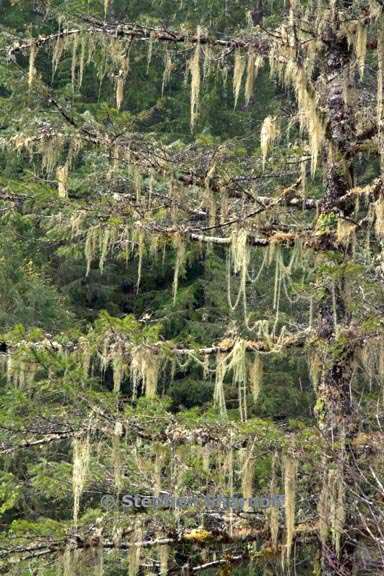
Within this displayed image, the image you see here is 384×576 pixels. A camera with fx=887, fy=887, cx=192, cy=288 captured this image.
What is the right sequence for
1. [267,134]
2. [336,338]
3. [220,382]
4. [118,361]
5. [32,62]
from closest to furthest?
1. [220,382]
2. [118,361]
3. [336,338]
4. [267,134]
5. [32,62]

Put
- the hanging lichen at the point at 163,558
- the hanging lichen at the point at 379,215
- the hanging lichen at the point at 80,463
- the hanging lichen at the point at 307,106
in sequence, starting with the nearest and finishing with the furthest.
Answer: the hanging lichen at the point at 80,463 → the hanging lichen at the point at 379,215 → the hanging lichen at the point at 163,558 → the hanging lichen at the point at 307,106

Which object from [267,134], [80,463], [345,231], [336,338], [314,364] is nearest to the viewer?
[80,463]

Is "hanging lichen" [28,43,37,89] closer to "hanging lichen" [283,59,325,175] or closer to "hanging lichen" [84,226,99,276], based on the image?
"hanging lichen" [84,226,99,276]

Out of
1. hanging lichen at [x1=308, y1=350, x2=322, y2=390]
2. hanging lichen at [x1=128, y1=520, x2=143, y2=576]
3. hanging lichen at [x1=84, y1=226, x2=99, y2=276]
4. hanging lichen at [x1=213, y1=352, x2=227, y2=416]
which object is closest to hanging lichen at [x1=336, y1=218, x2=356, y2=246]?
hanging lichen at [x1=308, y1=350, x2=322, y2=390]

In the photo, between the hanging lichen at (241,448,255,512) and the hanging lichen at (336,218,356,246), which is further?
the hanging lichen at (336,218,356,246)

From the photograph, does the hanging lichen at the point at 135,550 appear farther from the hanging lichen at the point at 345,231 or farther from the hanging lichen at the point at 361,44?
the hanging lichen at the point at 361,44

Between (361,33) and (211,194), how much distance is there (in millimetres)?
1608

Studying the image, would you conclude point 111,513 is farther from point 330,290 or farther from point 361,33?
point 361,33

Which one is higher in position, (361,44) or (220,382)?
(361,44)

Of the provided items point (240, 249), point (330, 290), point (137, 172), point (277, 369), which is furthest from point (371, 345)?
point (277, 369)

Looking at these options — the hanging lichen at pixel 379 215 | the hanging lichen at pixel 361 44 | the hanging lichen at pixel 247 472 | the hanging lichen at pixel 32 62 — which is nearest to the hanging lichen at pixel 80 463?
the hanging lichen at pixel 247 472

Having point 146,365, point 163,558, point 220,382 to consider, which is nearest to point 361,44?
point 220,382

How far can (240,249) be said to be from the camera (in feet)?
21.0

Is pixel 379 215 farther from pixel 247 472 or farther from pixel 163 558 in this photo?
pixel 163 558
